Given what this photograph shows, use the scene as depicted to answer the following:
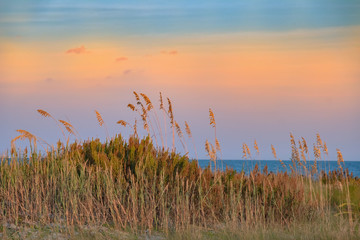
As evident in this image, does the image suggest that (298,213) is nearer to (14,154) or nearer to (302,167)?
(302,167)

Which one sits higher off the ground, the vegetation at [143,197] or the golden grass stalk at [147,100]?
the golden grass stalk at [147,100]

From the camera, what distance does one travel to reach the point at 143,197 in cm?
812

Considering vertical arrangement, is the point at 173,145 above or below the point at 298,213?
→ above

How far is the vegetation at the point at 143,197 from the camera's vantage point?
24.9 ft

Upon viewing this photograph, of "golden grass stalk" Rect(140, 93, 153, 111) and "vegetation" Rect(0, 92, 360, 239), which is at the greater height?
"golden grass stalk" Rect(140, 93, 153, 111)

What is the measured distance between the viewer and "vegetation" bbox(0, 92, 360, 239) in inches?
299

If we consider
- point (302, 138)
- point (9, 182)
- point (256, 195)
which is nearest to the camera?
point (9, 182)

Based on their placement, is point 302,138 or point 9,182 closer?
point 9,182

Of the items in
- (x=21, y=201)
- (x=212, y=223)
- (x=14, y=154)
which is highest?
(x=14, y=154)

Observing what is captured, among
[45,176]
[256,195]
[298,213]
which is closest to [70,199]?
[45,176]

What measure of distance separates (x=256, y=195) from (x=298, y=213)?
99 cm

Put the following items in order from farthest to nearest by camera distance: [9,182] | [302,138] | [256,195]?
[302,138], [256,195], [9,182]

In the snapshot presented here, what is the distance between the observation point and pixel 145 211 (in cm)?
796

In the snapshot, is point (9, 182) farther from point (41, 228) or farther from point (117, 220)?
point (117, 220)
